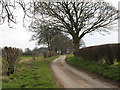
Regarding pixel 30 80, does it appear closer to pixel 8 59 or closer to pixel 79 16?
pixel 8 59

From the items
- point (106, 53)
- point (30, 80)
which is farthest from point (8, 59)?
point (106, 53)

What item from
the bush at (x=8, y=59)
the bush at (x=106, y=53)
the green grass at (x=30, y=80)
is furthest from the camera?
the bush at (x=106, y=53)

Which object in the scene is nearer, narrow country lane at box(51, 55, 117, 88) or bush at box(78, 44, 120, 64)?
narrow country lane at box(51, 55, 117, 88)

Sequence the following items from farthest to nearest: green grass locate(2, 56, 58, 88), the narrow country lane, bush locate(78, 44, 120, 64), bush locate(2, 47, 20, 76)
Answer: bush locate(78, 44, 120, 64) < bush locate(2, 47, 20, 76) < the narrow country lane < green grass locate(2, 56, 58, 88)

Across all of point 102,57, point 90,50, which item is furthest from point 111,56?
point 90,50

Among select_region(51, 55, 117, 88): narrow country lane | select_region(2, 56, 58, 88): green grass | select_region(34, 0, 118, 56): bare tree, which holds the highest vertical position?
select_region(34, 0, 118, 56): bare tree

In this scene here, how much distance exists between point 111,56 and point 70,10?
13893 millimetres

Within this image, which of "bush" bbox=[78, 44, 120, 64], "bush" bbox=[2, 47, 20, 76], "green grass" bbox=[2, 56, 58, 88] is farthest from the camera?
"bush" bbox=[78, 44, 120, 64]

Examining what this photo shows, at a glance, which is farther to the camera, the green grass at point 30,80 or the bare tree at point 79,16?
the bare tree at point 79,16

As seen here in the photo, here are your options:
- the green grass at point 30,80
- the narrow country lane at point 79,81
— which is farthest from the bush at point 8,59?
the narrow country lane at point 79,81

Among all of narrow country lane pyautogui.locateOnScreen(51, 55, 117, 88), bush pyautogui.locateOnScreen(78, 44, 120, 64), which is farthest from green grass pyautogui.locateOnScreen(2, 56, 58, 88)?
bush pyautogui.locateOnScreen(78, 44, 120, 64)

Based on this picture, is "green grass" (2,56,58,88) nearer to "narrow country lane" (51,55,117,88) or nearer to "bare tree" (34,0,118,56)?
"narrow country lane" (51,55,117,88)

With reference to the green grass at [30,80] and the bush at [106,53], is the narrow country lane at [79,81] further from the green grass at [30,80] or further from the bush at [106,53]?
the bush at [106,53]

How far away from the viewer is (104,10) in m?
24.9
